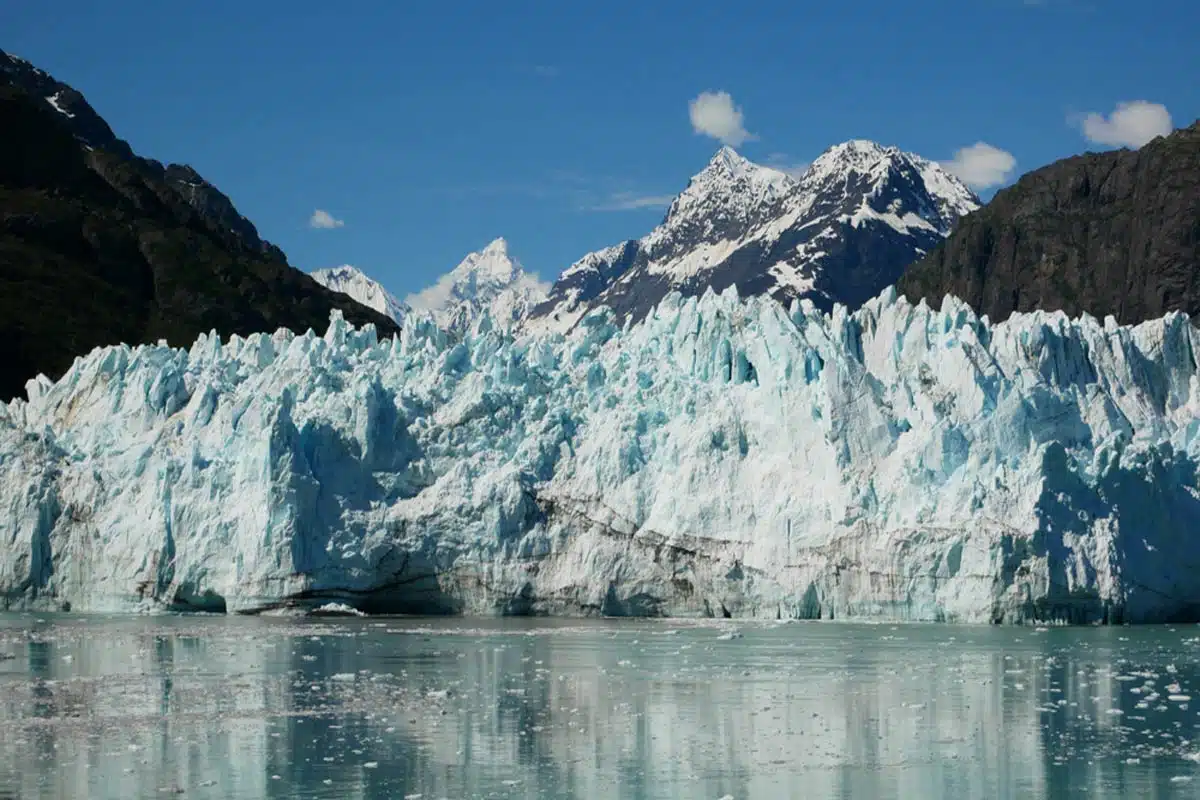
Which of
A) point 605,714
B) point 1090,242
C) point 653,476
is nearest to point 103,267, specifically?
point 1090,242

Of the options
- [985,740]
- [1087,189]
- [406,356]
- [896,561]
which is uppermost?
[1087,189]

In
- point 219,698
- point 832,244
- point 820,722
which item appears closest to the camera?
point 820,722

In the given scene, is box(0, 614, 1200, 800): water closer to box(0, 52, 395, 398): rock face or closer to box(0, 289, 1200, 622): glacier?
box(0, 289, 1200, 622): glacier

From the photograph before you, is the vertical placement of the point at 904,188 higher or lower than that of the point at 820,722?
higher

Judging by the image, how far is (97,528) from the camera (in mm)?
36938

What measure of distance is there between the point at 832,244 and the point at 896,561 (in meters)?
150

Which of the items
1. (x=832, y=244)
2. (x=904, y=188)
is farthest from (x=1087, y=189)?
(x=904, y=188)

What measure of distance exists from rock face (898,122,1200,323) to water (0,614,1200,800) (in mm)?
69340

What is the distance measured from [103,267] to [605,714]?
7072 cm

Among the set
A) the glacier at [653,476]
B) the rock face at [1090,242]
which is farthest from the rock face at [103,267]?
the rock face at [1090,242]

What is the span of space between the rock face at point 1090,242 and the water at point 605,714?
69340 mm

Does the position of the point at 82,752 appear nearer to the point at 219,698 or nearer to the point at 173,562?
the point at 219,698

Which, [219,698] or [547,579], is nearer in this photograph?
[219,698]

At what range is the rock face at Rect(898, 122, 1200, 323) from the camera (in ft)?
317
